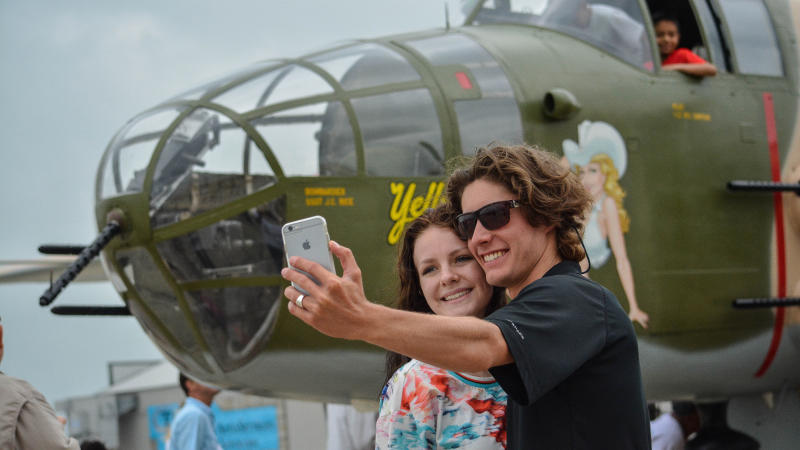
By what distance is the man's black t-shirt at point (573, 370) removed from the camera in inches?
65.6

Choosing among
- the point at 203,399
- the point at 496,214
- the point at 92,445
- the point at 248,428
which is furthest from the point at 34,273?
the point at 496,214

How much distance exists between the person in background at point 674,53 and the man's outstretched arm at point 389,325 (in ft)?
14.1

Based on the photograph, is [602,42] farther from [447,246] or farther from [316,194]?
[447,246]

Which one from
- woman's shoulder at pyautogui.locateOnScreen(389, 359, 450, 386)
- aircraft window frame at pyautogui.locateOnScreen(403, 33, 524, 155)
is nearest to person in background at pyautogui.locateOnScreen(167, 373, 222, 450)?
aircraft window frame at pyautogui.locateOnScreen(403, 33, 524, 155)

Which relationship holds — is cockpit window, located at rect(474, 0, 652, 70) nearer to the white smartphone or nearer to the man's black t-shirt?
the man's black t-shirt

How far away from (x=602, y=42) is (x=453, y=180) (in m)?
3.64

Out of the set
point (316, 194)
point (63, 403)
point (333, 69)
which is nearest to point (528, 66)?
point (333, 69)

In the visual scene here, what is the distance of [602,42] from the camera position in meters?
5.54

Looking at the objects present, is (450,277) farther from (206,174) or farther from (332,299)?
(206,174)

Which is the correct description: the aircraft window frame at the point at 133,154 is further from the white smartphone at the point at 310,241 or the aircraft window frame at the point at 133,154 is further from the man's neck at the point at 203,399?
the white smartphone at the point at 310,241

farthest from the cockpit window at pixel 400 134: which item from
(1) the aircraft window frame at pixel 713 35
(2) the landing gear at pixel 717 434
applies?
(2) the landing gear at pixel 717 434

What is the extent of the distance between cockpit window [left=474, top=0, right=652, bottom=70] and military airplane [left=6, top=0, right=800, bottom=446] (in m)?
0.01

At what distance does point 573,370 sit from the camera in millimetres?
1693

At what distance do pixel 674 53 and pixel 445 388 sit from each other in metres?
4.13
